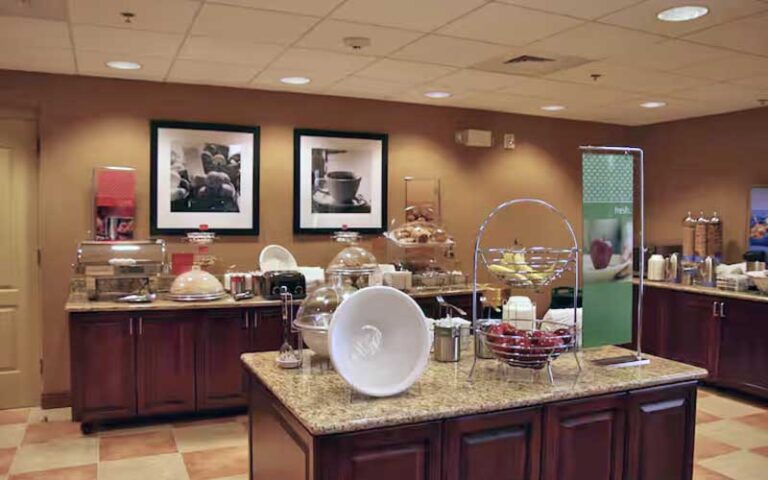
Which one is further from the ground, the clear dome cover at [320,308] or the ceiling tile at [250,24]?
the ceiling tile at [250,24]

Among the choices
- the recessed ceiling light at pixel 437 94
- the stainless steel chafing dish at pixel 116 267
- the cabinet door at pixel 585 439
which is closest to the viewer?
the cabinet door at pixel 585 439

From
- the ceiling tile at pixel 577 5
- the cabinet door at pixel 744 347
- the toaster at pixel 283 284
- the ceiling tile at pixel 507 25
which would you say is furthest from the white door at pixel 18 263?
the cabinet door at pixel 744 347

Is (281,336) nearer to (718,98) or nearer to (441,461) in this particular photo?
(441,461)

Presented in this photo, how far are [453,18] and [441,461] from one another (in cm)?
225

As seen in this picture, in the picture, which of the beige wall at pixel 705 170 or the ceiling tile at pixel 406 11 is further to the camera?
the beige wall at pixel 705 170

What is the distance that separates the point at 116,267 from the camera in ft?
15.3

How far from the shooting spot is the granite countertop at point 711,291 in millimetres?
5281

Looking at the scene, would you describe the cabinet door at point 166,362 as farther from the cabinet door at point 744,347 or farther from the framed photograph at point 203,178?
the cabinet door at point 744,347

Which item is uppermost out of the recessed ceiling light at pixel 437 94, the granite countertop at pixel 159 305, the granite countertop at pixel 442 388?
the recessed ceiling light at pixel 437 94

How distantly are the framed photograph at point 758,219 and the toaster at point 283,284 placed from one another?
13.8ft

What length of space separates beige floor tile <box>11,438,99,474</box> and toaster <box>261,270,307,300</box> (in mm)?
1514

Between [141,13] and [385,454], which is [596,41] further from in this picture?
[385,454]

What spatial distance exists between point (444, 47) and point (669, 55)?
144 centimetres

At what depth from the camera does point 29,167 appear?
5133mm
